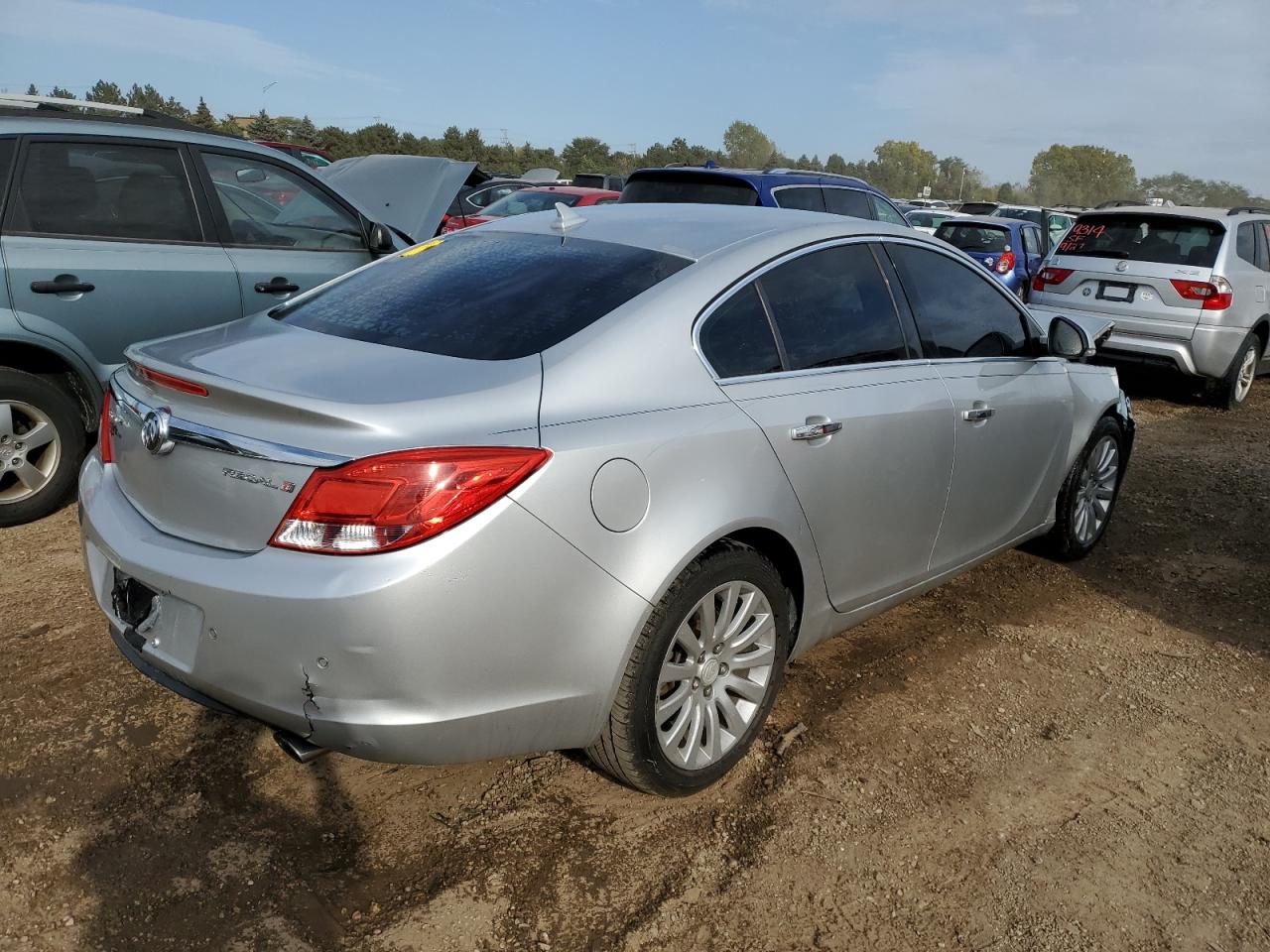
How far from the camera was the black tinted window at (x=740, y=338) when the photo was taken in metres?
2.88

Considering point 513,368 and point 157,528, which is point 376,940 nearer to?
point 157,528

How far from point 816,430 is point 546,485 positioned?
1004 millimetres

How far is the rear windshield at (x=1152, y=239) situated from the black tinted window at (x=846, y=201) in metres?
1.87

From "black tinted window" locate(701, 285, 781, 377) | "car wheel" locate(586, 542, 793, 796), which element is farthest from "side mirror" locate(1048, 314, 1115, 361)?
"car wheel" locate(586, 542, 793, 796)

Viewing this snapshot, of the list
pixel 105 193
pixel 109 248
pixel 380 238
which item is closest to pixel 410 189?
pixel 380 238

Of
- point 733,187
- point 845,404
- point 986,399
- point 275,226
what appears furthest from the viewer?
point 733,187

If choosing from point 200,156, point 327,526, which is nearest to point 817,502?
point 327,526

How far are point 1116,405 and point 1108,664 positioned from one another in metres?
1.48

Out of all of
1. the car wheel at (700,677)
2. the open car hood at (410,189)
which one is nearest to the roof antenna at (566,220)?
the car wheel at (700,677)

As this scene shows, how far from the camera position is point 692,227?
3314 millimetres

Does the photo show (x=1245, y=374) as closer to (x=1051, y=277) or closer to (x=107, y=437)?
(x=1051, y=277)

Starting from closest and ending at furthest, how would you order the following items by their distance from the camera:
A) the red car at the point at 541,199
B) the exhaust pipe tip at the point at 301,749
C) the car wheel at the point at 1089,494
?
the exhaust pipe tip at the point at 301,749, the car wheel at the point at 1089,494, the red car at the point at 541,199

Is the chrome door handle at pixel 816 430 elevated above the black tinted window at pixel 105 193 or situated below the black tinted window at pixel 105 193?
below

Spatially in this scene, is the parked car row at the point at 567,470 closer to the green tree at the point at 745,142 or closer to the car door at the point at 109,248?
the car door at the point at 109,248
